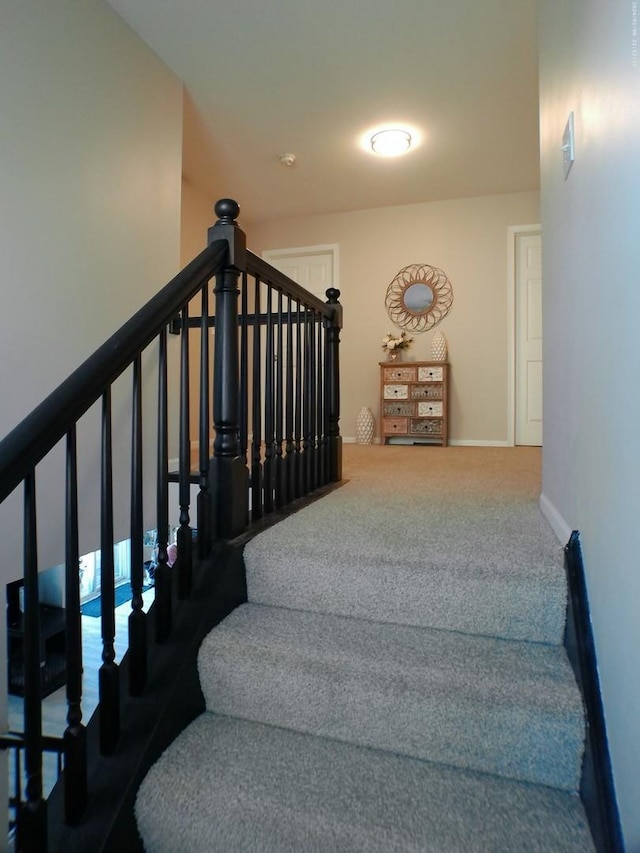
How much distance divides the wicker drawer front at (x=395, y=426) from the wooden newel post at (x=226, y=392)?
12.4 feet

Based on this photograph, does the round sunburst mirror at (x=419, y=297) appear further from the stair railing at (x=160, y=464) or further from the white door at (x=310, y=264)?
the stair railing at (x=160, y=464)

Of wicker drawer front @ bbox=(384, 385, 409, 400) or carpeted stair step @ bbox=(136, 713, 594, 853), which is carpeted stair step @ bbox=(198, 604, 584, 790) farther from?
wicker drawer front @ bbox=(384, 385, 409, 400)

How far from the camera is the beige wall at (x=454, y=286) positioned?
5156 millimetres

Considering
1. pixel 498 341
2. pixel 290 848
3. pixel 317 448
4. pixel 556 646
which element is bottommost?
pixel 290 848

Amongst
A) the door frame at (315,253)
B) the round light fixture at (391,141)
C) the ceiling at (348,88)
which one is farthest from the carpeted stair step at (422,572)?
the door frame at (315,253)

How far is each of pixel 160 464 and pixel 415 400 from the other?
412 centimetres

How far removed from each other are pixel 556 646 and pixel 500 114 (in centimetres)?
376

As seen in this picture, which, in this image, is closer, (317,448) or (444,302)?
(317,448)

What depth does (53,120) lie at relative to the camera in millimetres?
2322

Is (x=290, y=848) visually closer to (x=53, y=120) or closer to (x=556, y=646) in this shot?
(x=556, y=646)

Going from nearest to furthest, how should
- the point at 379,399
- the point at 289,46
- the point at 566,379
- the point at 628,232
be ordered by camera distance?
1. the point at 628,232
2. the point at 566,379
3. the point at 289,46
4. the point at 379,399

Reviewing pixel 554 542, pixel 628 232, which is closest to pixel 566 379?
pixel 554 542

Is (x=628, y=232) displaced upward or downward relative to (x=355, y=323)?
downward

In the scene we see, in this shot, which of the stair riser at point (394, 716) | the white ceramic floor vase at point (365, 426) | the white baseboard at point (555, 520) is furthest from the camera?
the white ceramic floor vase at point (365, 426)
